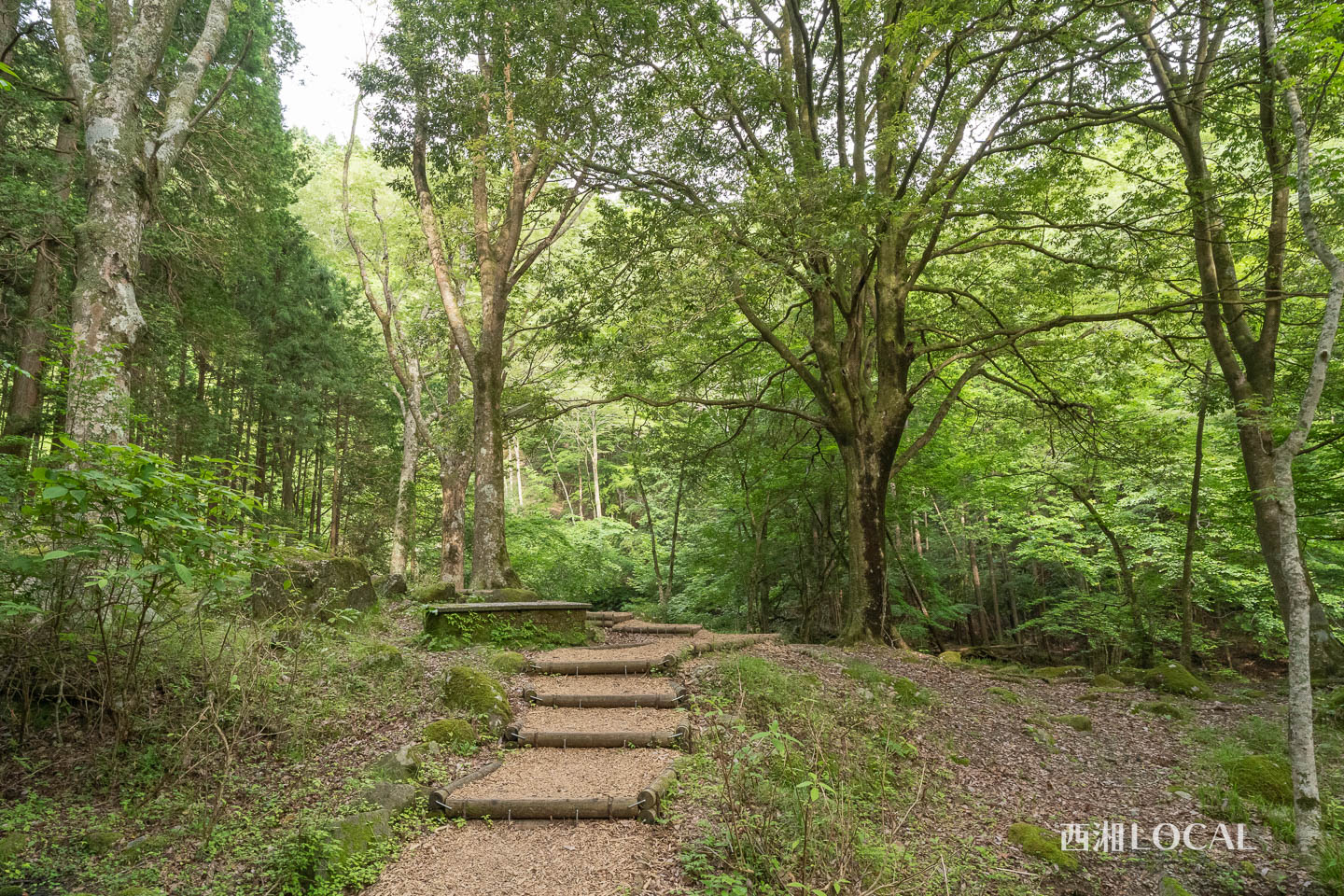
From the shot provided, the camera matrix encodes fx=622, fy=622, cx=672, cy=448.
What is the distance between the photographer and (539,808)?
13.7 feet

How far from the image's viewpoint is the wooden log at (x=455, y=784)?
426cm

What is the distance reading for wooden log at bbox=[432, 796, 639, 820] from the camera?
415cm

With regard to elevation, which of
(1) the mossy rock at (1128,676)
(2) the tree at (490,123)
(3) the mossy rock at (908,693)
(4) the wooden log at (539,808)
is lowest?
(1) the mossy rock at (1128,676)

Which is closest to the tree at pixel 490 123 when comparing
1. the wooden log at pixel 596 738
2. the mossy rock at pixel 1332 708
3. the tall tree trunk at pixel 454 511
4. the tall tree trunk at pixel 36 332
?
the tall tree trunk at pixel 454 511

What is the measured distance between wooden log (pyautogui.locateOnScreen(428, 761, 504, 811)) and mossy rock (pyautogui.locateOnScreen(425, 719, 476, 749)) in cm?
43

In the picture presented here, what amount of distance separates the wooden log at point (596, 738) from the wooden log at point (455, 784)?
44 centimetres

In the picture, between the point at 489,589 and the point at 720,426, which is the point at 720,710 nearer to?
the point at 489,589

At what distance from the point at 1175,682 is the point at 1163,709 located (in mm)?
1697

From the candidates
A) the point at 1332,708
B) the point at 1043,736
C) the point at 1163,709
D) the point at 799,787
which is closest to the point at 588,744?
the point at 799,787

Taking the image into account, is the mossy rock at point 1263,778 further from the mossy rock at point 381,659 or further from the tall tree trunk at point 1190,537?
the mossy rock at point 381,659

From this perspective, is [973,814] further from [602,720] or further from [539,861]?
[539,861]

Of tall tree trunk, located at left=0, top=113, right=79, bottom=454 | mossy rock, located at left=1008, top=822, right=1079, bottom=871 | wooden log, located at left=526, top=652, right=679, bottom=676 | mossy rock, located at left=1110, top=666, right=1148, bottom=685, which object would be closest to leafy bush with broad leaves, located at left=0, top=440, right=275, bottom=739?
wooden log, located at left=526, top=652, right=679, bottom=676

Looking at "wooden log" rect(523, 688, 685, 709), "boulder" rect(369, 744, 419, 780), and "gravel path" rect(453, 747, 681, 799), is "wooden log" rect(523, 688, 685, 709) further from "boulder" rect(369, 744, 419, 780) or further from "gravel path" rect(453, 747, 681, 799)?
"boulder" rect(369, 744, 419, 780)

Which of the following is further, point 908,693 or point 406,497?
point 406,497
